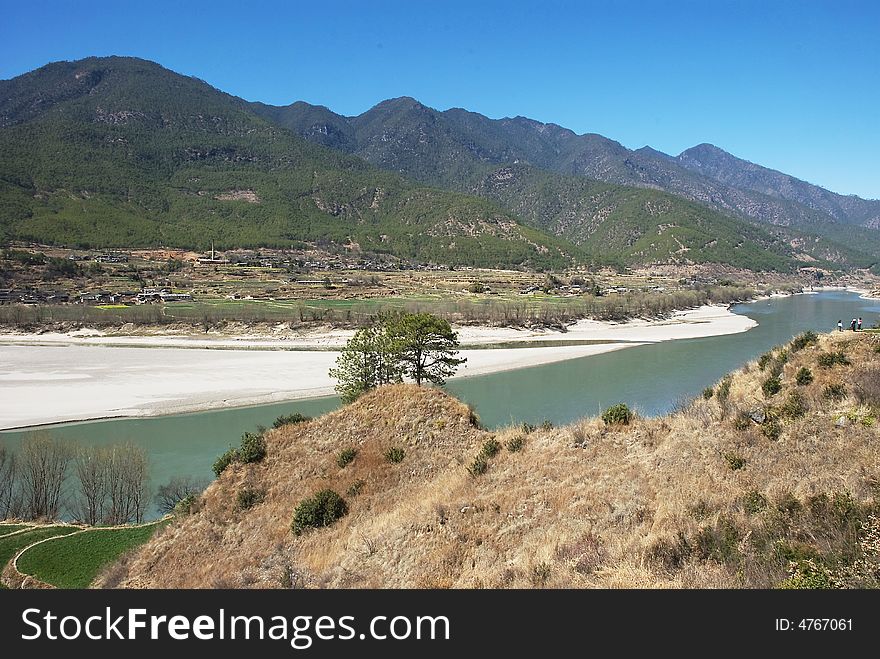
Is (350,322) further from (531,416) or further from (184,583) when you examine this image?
(184,583)

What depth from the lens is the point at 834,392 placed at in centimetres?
1341

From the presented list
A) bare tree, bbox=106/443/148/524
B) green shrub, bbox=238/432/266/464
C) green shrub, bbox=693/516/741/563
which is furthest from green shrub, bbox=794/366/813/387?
bare tree, bbox=106/443/148/524

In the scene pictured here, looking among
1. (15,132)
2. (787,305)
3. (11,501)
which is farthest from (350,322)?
(15,132)

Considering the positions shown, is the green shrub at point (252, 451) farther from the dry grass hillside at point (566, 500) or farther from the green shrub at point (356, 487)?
the green shrub at point (356, 487)

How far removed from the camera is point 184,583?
10336 mm

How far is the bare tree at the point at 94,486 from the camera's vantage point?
20.2 m

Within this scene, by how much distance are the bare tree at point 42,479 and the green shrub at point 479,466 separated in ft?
57.7

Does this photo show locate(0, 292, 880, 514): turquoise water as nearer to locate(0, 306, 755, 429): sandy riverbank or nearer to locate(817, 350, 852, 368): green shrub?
locate(0, 306, 755, 429): sandy riverbank

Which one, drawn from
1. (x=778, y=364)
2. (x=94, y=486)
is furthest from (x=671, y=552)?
(x=94, y=486)

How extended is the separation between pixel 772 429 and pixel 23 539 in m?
20.6

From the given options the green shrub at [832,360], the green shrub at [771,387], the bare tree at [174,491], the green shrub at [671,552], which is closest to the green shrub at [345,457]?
the green shrub at [671,552]

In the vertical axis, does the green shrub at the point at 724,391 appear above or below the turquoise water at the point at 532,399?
above

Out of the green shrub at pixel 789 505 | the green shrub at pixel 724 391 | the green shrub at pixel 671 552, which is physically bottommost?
the green shrub at pixel 671 552
